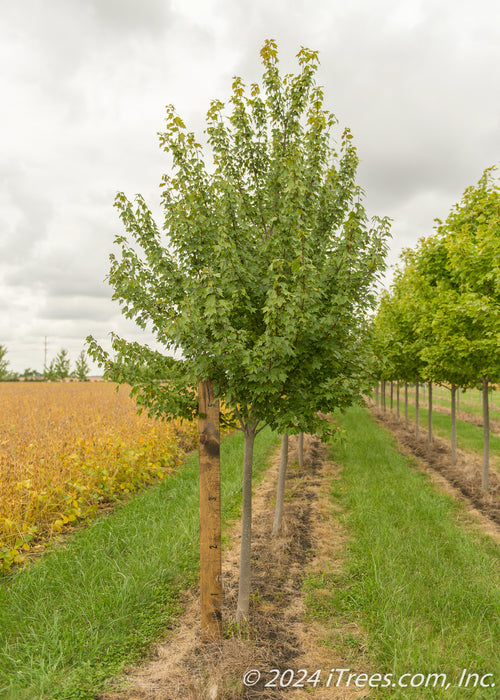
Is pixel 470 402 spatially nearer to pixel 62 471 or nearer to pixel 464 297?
pixel 464 297

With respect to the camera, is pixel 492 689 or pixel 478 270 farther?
pixel 478 270

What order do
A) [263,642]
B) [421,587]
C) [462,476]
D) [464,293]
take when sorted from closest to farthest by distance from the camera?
[263,642]
[421,587]
[464,293]
[462,476]

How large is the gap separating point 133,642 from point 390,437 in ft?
48.1

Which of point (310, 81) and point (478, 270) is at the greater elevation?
point (310, 81)

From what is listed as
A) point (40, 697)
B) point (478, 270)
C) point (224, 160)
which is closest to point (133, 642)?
point (40, 697)

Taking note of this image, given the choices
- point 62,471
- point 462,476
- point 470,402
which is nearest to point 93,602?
point 62,471

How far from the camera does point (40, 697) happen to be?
2914mm

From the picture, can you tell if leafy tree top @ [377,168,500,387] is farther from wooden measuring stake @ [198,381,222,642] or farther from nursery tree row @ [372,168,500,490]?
wooden measuring stake @ [198,381,222,642]

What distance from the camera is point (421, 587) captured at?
4.41 m

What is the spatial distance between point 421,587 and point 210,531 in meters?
2.46

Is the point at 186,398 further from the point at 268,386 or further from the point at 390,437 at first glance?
the point at 390,437

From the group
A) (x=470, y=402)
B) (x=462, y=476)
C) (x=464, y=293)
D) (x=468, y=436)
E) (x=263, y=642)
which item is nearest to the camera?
(x=263, y=642)

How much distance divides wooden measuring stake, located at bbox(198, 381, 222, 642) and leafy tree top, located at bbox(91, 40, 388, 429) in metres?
0.38

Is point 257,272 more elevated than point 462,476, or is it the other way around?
point 257,272
